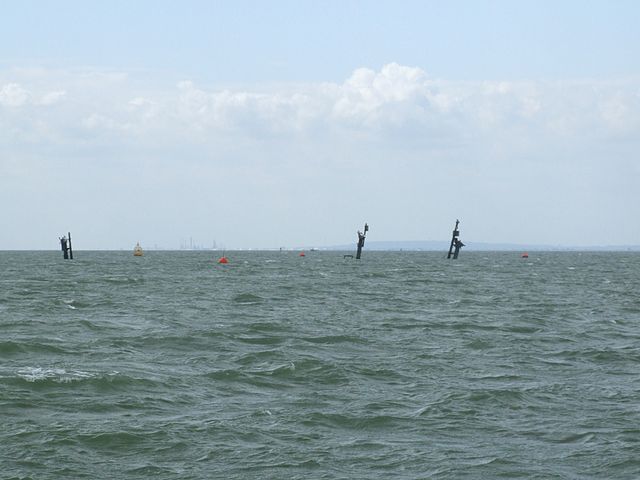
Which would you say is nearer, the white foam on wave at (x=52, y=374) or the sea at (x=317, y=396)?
the sea at (x=317, y=396)

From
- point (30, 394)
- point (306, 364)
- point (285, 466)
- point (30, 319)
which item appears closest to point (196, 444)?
point (285, 466)

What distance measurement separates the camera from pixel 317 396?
17.0 meters

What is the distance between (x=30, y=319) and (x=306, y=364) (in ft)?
45.5

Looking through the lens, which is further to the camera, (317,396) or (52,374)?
(52,374)

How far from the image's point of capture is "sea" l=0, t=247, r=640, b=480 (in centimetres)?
1225

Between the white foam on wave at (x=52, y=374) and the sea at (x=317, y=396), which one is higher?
the white foam on wave at (x=52, y=374)

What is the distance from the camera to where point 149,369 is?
774 inches

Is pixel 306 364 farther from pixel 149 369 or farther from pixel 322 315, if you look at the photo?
pixel 322 315

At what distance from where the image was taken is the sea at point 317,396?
12250 mm

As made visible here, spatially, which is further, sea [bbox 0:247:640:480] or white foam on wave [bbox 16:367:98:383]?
white foam on wave [bbox 16:367:98:383]

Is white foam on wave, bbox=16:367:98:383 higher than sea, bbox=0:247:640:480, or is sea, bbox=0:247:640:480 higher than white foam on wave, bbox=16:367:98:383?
white foam on wave, bbox=16:367:98:383

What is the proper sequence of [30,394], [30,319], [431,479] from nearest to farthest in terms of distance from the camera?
[431,479]
[30,394]
[30,319]

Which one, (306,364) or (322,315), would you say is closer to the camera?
(306,364)

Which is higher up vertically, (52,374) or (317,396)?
(52,374)
